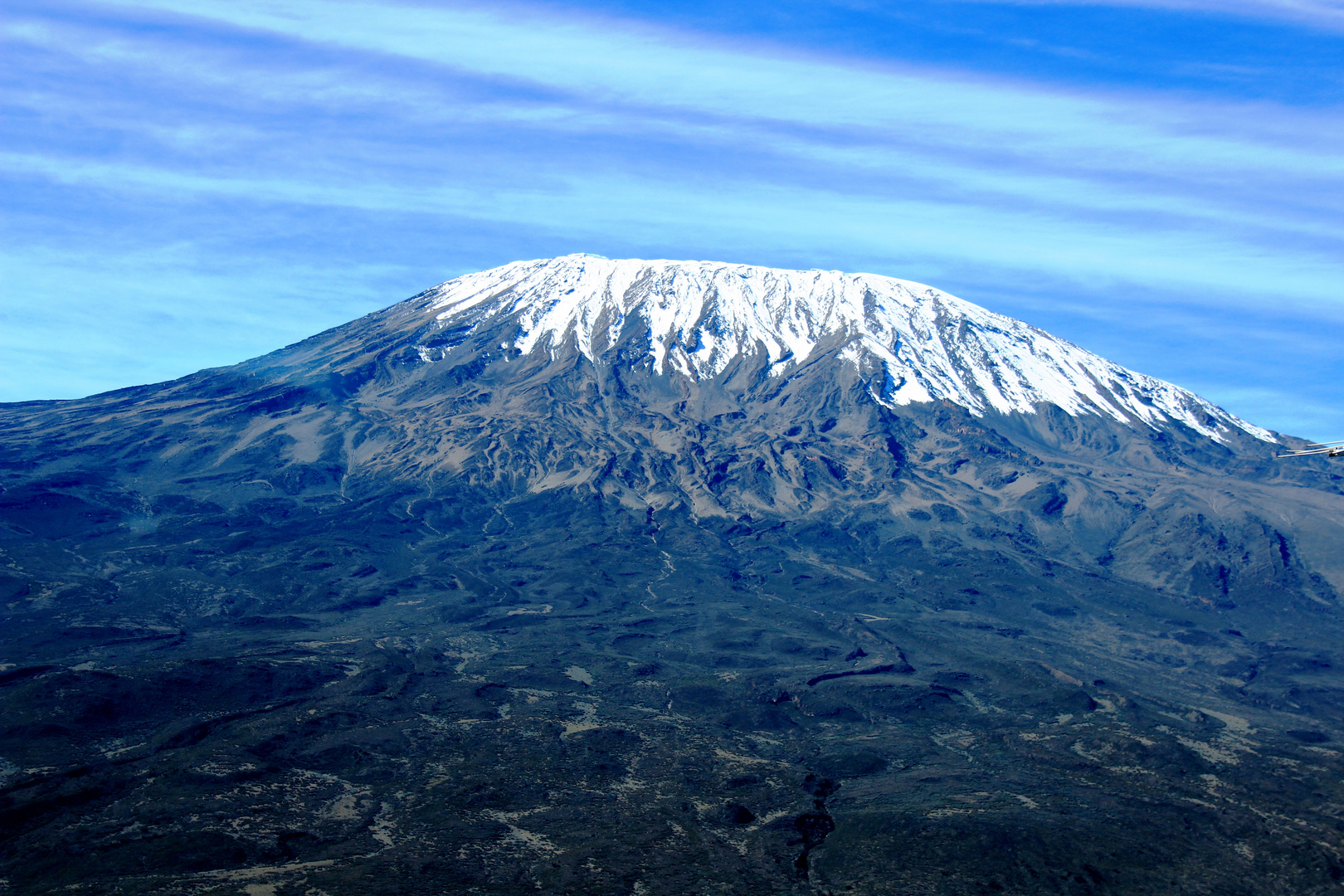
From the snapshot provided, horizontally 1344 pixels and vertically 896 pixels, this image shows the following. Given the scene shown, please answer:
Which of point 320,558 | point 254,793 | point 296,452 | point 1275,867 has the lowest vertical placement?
point 1275,867

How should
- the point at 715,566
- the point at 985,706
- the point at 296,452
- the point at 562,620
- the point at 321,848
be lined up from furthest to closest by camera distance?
the point at 296,452, the point at 715,566, the point at 562,620, the point at 985,706, the point at 321,848

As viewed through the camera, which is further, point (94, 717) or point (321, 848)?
point (94, 717)

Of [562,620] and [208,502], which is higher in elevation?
[208,502]

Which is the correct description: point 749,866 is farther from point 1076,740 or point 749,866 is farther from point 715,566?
point 715,566

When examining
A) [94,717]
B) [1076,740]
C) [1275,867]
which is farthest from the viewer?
[1076,740]

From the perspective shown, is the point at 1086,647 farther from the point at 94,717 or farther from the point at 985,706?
the point at 94,717

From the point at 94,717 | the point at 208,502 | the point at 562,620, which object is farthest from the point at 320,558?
the point at 94,717
